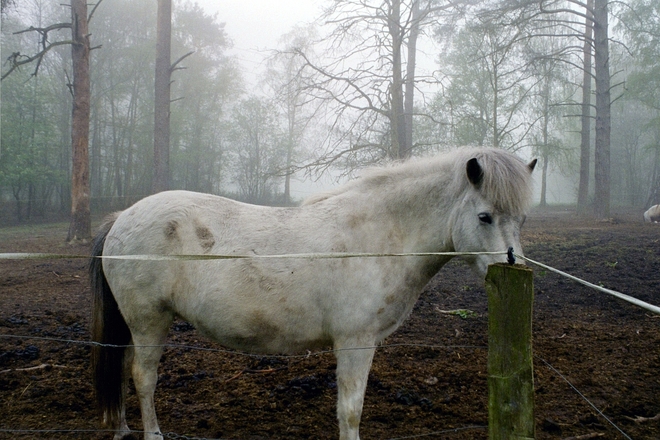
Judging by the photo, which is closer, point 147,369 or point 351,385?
point 351,385

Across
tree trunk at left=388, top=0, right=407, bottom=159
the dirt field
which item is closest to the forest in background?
tree trunk at left=388, top=0, right=407, bottom=159

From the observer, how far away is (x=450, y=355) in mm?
3924

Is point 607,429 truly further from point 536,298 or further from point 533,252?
point 533,252

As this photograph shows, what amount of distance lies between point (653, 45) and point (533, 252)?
47.8 feet

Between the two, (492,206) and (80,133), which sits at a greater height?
(80,133)

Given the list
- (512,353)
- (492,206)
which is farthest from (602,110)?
(512,353)

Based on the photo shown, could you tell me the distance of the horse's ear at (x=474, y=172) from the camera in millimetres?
2273

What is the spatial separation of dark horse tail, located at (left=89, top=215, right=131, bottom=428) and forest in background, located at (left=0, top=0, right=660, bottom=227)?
6.35 metres

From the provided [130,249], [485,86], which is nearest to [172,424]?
[130,249]

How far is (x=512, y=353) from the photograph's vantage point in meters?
1.56

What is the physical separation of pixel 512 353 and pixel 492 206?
944 millimetres

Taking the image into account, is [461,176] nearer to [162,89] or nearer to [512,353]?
[512,353]

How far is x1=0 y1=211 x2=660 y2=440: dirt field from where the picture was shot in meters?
2.82

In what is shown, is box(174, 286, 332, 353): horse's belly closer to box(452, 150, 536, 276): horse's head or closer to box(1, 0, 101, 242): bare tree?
box(452, 150, 536, 276): horse's head
